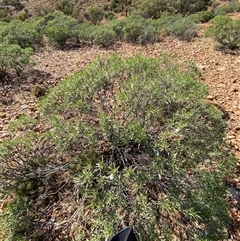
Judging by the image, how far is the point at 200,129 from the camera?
266cm

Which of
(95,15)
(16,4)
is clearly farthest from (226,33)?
(16,4)

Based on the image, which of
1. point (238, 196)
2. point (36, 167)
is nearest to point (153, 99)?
point (36, 167)

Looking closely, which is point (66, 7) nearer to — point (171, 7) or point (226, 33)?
point (171, 7)

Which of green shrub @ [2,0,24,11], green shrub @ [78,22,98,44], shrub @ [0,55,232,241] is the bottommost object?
green shrub @ [2,0,24,11]

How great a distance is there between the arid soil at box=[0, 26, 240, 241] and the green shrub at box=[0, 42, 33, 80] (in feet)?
0.74

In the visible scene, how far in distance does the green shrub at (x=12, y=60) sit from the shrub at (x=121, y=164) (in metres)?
2.96

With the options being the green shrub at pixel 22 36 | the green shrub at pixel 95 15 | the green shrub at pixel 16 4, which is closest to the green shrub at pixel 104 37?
the green shrub at pixel 22 36

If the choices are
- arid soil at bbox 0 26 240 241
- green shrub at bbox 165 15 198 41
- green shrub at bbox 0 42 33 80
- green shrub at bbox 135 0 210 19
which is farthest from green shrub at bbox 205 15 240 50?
green shrub at bbox 135 0 210 19

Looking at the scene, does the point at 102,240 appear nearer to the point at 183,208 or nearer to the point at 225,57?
the point at 183,208

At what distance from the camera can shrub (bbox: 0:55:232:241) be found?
7.33ft

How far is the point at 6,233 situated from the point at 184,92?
223cm

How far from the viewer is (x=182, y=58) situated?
6.54 metres

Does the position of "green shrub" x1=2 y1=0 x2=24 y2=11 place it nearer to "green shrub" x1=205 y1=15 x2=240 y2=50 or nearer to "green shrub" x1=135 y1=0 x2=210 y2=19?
"green shrub" x1=135 y1=0 x2=210 y2=19

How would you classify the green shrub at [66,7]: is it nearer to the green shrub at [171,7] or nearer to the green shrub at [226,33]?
the green shrub at [171,7]
